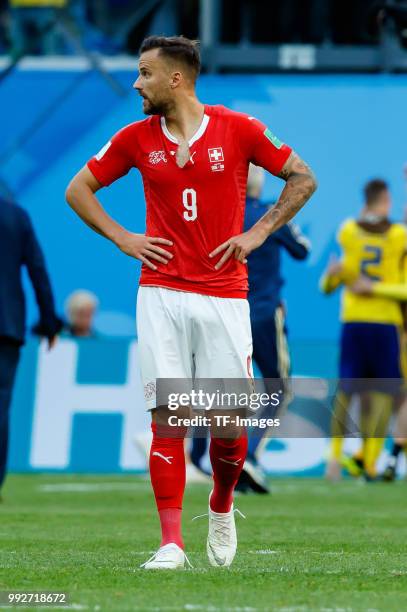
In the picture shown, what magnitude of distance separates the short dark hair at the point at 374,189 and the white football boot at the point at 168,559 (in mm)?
7544

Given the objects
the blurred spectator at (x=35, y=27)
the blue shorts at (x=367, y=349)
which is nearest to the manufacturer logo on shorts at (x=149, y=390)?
the blue shorts at (x=367, y=349)

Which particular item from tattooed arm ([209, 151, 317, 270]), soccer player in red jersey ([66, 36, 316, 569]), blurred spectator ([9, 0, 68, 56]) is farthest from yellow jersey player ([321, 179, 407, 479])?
soccer player in red jersey ([66, 36, 316, 569])

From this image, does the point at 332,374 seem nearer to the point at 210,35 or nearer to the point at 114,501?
the point at 114,501

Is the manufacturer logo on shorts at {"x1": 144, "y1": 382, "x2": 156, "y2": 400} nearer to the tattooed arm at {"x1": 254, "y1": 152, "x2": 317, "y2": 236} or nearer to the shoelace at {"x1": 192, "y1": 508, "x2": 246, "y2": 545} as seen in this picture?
the shoelace at {"x1": 192, "y1": 508, "x2": 246, "y2": 545}

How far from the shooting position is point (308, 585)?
5.34 meters

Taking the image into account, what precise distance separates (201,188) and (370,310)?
287 inches

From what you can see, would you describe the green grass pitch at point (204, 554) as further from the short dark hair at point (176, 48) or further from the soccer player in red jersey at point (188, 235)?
the short dark hair at point (176, 48)

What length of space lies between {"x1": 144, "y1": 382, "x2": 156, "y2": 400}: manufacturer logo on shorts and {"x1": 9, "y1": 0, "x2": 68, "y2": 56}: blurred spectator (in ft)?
40.6

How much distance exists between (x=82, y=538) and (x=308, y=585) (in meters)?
2.33

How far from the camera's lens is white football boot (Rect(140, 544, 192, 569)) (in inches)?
231

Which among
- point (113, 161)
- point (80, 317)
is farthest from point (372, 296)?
point (113, 161)

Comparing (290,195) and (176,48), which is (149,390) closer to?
Answer: (290,195)

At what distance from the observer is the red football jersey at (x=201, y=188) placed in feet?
20.3

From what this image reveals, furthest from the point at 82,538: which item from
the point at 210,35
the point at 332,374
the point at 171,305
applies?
the point at 210,35
